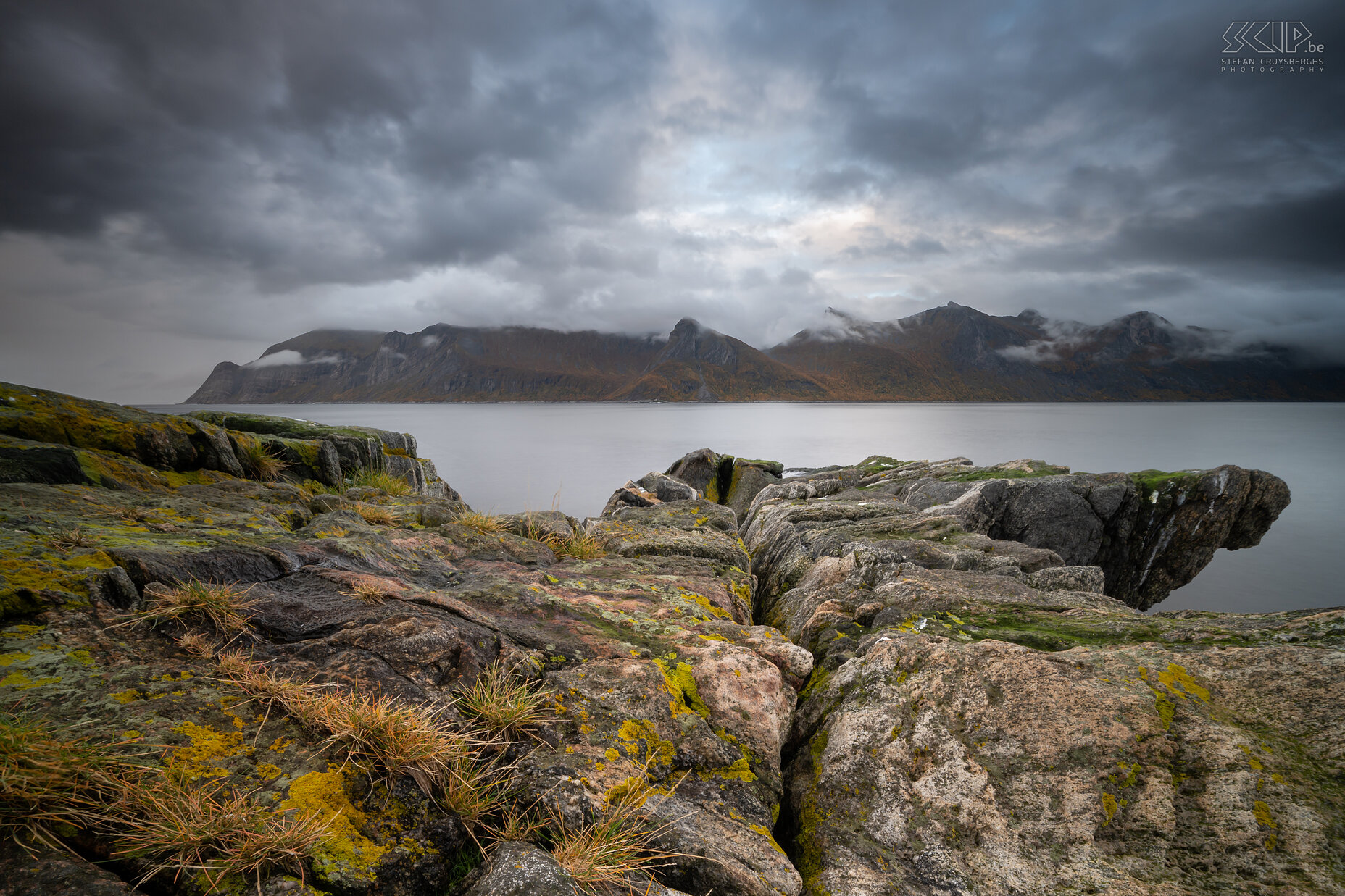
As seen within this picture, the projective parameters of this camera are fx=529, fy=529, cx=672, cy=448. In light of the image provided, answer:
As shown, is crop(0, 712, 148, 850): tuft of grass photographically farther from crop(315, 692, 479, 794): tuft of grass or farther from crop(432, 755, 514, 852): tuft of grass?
crop(432, 755, 514, 852): tuft of grass

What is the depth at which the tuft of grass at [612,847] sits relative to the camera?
3.29 m

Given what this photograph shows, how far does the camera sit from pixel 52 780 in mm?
2676

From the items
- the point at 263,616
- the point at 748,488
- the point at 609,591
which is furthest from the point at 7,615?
the point at 748,488

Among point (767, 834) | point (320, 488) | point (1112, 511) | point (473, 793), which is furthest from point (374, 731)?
point (1112, 511)

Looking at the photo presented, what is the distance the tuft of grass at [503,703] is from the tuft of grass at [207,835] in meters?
1.38

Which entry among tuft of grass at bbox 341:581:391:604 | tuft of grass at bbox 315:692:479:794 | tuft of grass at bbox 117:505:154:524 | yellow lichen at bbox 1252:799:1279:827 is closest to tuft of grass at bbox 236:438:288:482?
tuft of grass at bbox 117:505:154:524

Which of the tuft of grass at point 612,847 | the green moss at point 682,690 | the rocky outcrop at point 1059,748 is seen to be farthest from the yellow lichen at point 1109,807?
the tuft of grass at point 612,847

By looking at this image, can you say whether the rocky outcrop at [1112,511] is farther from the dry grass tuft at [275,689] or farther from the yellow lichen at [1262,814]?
the dry grass tuft at [275,689]

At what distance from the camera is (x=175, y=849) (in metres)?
2.74

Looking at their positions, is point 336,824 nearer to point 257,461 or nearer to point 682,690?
point 682,690

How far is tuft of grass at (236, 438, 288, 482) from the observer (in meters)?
10.7

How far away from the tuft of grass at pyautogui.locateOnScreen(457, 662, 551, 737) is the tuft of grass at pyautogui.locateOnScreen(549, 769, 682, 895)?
0.80 m

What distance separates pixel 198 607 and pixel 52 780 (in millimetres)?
2084

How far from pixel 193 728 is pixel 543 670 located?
2.60 meters
